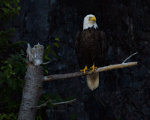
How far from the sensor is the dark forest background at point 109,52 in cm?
596

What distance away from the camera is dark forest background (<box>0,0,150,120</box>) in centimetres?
596

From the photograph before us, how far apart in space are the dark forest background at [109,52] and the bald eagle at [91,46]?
1.45 m

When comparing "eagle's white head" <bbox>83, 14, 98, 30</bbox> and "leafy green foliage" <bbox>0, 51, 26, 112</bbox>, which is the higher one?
"eagle's white head" <bbox>83, 14, 98, 30</bbox>

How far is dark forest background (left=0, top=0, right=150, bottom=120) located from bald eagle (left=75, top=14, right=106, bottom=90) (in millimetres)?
1448

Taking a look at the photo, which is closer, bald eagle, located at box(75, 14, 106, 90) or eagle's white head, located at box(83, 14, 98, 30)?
bald eagle, located at box(75, 14, 106, 90)

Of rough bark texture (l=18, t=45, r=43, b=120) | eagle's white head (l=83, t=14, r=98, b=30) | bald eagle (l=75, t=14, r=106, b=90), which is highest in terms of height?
eagle's white head (l=83, t=14, r=98, b=30)

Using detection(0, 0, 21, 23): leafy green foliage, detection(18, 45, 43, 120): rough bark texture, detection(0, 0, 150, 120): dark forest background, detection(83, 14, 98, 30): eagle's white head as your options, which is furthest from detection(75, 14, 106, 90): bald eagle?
detection(0, 0, 150, 120): dark forest background

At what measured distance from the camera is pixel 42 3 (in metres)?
6.15

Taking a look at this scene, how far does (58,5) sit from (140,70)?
259 centimetres

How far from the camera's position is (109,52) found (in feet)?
20.6

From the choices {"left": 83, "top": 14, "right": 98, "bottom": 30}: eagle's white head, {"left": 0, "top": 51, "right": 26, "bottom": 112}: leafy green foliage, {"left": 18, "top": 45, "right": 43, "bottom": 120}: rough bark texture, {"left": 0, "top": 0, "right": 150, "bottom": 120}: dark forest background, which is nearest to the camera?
{"left": 0, "top": 51, "right": 26, "bottom": 112}: leafy green foliage

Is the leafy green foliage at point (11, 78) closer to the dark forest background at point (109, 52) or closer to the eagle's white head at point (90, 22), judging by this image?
the eagle's white head at point (90, 22)

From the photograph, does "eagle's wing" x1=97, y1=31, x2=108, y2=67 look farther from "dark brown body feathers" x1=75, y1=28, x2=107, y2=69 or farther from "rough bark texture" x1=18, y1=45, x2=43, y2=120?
"rough bark texture" x1=18, y1=45, x2=43, y2=120

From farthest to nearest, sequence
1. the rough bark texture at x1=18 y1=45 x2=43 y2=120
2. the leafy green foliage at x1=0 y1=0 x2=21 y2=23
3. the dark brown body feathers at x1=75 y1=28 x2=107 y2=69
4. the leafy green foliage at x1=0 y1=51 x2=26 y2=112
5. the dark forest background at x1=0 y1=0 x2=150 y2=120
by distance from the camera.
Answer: the dark forest background at x1=0 y1=0 x2=150 y2=120 < the dark brown body feathers at x1=75 y1=28 x2=107 y2=69 < the leafy green foliage at x1=0 y1=0 x2=21 y2=23 < the rough bark texture at x1=18 y1=45 x2=43 y2=120 < the leafy green foliage at x1=0 y1=51 x2=26 y2=112
